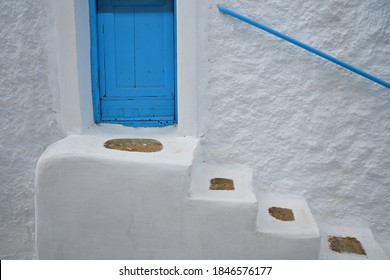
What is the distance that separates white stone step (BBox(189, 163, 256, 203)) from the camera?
6.40 feet

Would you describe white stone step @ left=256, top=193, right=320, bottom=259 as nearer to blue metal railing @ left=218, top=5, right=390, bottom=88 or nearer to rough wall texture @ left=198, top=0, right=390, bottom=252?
rough wall texture @ left=198, top=0, right=390, bottom=252

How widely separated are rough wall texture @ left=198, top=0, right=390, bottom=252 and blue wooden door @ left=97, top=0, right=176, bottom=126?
0.34 meters

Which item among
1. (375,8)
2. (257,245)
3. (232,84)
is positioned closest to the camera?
(257,245)

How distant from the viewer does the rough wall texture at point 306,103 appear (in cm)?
218

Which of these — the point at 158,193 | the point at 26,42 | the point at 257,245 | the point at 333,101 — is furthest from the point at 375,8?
the point at 26,42

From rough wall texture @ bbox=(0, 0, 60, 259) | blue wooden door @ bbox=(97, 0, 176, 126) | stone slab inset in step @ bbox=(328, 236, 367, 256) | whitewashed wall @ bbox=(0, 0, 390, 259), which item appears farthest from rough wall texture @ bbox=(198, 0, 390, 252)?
rough wall texture @ bbox=(0, 0, 60, 259)

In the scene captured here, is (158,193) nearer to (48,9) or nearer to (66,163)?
(66,163)

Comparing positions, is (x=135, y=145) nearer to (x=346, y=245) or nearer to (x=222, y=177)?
(x=222, y=177)

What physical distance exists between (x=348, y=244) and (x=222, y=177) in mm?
937

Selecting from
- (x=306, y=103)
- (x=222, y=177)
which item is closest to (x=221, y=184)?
(x=222, y=177)

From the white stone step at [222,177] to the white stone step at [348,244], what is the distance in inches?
24.6

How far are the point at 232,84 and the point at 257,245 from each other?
1.08 metres

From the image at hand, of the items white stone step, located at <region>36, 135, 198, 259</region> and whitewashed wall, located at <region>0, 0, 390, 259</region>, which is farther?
whitewashed wall, located at <region>0, 0, 390, 259</region>

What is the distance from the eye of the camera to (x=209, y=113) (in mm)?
2348
